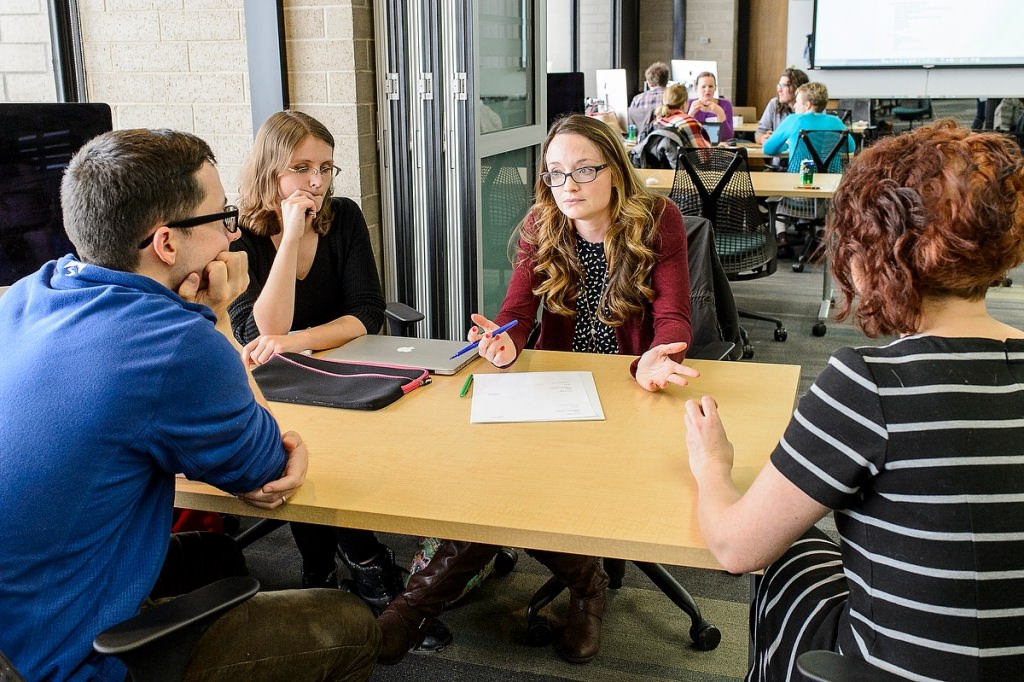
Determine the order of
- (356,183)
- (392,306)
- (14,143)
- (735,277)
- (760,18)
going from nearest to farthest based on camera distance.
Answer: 1. (14,143)
2. (392,306)
3. (356,183)
4. (735,277)
5. (760,18)

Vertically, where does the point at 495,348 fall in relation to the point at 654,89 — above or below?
below

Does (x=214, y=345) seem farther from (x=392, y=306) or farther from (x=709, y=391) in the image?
(x=392, y=306)

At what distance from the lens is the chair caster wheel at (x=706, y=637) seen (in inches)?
84.2

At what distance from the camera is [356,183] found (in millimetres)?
3059

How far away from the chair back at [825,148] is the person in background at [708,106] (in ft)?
6.31

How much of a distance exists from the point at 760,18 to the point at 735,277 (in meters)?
7.49

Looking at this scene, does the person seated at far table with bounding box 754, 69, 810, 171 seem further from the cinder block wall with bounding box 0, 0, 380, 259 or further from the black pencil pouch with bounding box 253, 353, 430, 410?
the black pencil pouch with bounding box 253, 353, 430, 410

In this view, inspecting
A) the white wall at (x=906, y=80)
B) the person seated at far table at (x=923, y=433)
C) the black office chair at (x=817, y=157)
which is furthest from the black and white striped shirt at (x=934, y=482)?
the white wall at (x=906, y=80)

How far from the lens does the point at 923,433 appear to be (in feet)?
3.45

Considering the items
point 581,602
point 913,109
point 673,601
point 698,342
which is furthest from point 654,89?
point 581,602

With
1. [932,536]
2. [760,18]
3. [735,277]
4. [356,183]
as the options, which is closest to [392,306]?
[356,183]

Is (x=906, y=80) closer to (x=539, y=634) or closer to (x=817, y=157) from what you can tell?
(x=817, y=157)

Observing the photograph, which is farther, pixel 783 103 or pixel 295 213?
pixel 783 103

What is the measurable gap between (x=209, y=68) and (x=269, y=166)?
1025mm
